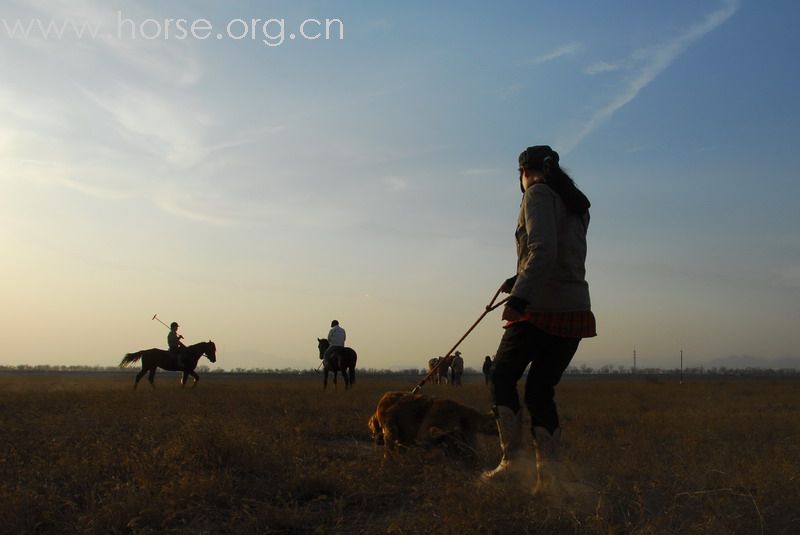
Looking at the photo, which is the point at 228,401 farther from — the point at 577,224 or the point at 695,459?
the point at 577,224

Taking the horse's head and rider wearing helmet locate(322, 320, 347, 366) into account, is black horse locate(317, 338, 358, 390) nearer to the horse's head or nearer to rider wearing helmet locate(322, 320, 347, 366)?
rider wearing helmet locate(322, 320, 347, 366)

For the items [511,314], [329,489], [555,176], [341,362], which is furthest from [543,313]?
[341,362]

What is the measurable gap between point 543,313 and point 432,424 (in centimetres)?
165

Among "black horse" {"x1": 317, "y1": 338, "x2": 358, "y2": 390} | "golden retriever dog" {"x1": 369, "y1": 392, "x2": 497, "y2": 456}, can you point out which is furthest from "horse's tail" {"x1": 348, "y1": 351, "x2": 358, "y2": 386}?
"golden retriever dog" {"x1": 369, "y1": 392, "x2": 497, "y2": 456}

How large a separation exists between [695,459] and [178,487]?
15.1 ft

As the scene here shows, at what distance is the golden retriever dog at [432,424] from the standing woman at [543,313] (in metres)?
0.89

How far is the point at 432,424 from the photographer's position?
588 cm

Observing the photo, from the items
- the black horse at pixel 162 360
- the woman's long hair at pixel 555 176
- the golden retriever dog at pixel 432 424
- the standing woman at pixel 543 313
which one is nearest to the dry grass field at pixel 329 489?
the golden retriever dog at pixel 432 424

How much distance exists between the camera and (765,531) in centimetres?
412

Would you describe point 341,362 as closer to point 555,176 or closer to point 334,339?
point 334,339

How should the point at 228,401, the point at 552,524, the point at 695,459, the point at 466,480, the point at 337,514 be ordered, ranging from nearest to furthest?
the point at 552,524 → the point at 337,514 → the point at 466,480 → the point at 695,459 → the point at 228,401

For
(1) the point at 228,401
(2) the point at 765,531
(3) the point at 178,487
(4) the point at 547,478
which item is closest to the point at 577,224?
(4) the point at 547,478

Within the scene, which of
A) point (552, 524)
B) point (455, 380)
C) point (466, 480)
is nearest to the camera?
point (552, 524)

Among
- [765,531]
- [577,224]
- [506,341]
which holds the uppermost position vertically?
[577,224]
